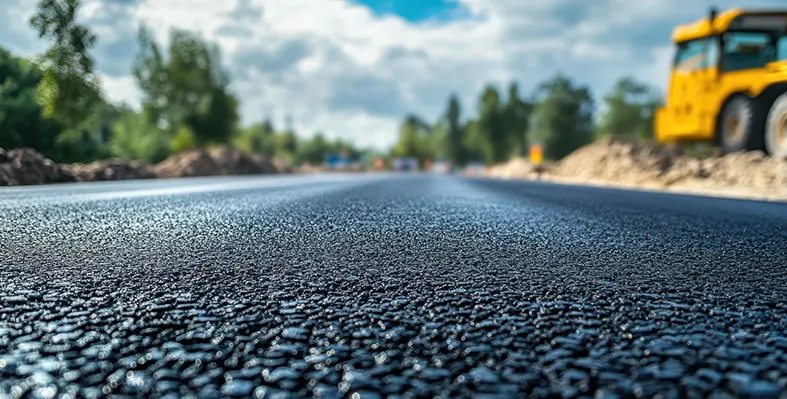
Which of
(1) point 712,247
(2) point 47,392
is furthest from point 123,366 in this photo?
(1) point 712,247

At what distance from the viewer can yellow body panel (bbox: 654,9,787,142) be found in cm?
1238

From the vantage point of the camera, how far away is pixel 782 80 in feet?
36.6

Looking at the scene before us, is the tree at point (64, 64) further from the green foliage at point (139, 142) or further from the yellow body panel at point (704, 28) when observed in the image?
the yellow body panel at point (704, 28)

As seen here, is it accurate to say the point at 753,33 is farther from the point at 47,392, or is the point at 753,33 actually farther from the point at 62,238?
the point at 47,392

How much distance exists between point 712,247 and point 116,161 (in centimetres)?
1806

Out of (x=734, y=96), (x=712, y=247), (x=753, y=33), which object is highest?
(x=753, y=33)

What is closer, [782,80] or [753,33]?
[782,80]

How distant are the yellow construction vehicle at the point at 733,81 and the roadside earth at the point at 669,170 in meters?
0.48

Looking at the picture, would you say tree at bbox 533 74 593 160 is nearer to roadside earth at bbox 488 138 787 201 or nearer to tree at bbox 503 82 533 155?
tree at bbox 503 82 533 155

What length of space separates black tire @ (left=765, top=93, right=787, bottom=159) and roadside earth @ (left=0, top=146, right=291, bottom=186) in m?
15.2

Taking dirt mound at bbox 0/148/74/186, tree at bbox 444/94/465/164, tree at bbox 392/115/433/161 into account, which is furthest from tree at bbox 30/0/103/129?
tree at bbox 392/115/433/161

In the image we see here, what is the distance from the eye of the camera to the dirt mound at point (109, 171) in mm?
15102

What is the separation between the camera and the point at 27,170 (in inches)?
491

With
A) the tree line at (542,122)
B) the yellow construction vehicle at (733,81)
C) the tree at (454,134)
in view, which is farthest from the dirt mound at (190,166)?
the tree at (454,134)
